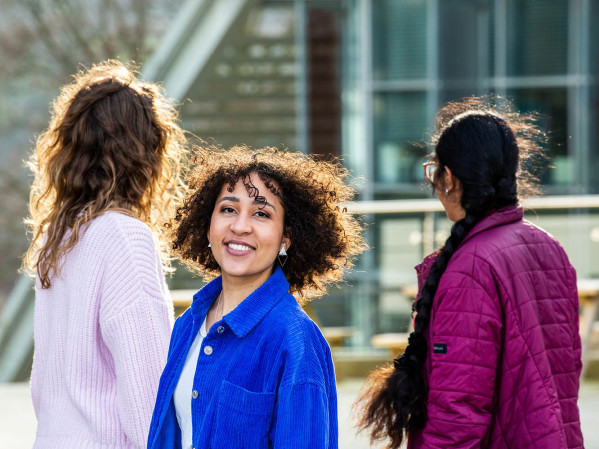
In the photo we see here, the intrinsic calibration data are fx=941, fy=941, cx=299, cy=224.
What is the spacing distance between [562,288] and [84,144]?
1.46 meters

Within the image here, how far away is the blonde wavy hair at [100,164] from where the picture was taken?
2756 millimetres

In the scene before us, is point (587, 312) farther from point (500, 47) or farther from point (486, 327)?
point (500, 47)

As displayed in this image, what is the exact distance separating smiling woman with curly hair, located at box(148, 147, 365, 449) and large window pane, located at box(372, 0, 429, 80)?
810 centimetres

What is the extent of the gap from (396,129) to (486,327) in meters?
8.20

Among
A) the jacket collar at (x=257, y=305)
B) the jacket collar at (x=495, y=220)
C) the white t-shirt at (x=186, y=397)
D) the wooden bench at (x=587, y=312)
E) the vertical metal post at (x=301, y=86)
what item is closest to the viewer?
the jacket collar at (x=257, y=305)

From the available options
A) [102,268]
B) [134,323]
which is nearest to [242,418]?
[134,323]

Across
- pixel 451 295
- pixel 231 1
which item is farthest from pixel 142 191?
pixel 231 1

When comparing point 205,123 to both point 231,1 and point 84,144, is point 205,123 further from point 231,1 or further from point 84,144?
point 84,144

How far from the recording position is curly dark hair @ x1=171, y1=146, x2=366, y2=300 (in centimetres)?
240

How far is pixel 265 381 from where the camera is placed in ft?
7.00

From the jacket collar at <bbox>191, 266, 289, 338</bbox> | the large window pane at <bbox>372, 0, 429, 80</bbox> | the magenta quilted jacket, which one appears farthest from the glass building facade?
the jacket collar at <bbox>191, 266, 289, 338</bbox>

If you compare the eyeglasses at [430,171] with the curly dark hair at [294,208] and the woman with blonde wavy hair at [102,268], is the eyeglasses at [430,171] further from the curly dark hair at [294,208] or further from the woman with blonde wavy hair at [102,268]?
the woman with blonde wavy hair at [102,268]

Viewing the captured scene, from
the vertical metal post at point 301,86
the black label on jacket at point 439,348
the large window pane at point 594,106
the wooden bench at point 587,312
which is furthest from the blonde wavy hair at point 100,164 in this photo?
the large window pane at point 594,106

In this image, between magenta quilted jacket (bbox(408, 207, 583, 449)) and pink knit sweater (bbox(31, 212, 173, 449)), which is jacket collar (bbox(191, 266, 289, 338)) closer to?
pink knit sweater (bbox(31, 212, 173, 449))
